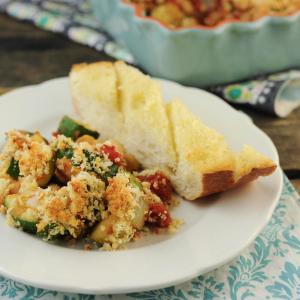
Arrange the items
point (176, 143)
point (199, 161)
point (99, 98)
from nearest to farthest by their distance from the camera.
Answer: point (199, 161) < point (176, 143) < point (99, 98)

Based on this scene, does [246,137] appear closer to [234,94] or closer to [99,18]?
[234,94]

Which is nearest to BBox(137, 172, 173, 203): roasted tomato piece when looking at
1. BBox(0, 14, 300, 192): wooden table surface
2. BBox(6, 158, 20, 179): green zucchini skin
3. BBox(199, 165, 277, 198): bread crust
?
BBox(199, 165, 277, 198): bread crust

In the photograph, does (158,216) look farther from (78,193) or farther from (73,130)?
(73,130)

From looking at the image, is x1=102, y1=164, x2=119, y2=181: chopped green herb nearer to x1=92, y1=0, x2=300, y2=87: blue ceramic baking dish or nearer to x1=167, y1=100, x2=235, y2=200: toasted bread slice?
x1=167, y1=100, x2=235, y2=200: toasted bread slice

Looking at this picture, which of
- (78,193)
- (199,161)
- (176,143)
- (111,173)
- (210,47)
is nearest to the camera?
(78,193)

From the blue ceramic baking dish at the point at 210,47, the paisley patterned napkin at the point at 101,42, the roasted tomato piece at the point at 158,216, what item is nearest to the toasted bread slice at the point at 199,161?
the roasted tomato piece at the point at 158,216

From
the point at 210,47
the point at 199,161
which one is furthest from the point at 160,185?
the point at 210,47

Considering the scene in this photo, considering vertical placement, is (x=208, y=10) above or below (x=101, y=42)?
above
